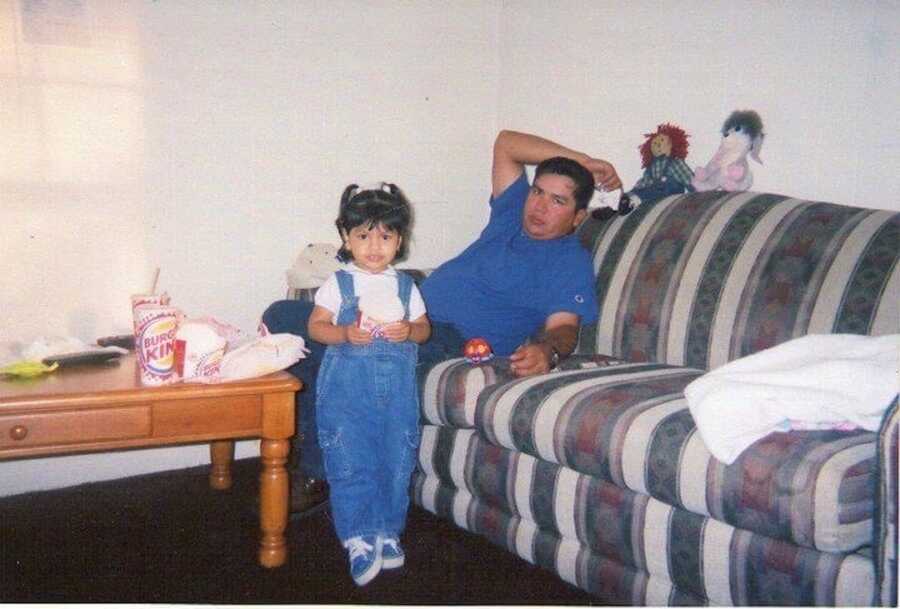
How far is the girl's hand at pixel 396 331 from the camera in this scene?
1.63m

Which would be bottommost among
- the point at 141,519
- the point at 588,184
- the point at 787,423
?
the point at 141,519

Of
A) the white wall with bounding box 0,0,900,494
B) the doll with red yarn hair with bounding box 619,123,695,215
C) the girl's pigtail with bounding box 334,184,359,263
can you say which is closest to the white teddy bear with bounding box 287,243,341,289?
the white wall with bounding box 0,0,900,494

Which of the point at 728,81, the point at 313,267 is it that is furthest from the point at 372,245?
the point at 728,81

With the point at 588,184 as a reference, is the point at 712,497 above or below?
below

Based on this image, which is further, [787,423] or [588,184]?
[588,184]

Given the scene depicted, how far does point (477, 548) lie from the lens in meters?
1.77

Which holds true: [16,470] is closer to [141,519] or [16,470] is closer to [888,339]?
[141,519]

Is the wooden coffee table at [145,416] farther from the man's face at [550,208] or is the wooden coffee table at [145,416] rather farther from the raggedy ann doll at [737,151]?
the raggedy ann doll at [737,151]

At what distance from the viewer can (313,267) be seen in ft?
7.45

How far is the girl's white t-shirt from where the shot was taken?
1.71 meters

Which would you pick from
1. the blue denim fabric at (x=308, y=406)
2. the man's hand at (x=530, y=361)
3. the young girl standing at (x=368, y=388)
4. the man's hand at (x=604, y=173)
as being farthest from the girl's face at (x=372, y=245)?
the man's hand at (x=604, y=173)

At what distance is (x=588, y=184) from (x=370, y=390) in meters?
0.94

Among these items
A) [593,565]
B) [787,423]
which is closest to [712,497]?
[787,423]

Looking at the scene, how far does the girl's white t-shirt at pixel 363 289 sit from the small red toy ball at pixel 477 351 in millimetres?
189
